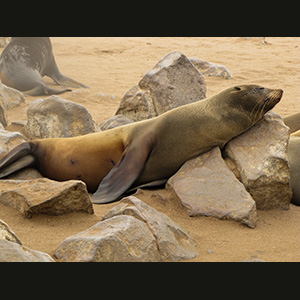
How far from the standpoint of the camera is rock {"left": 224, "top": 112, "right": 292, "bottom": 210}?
464cm

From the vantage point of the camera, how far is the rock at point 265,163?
Result: 15.2ft

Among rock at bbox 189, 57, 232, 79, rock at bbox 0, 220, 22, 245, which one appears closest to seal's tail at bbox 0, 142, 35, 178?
rock at bbox 0, 220, 22, 245

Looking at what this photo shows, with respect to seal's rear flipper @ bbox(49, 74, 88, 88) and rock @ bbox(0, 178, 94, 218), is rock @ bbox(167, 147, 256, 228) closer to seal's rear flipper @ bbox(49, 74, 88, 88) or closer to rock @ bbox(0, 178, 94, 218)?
rock @ bbox(0, 178, 94, 218)

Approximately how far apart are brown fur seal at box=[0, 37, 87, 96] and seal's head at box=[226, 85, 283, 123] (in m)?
5.12

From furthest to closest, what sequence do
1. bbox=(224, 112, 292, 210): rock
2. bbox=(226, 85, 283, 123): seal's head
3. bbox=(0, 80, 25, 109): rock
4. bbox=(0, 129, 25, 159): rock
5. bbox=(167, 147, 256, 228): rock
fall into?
bbox=(0, 80, 25, 109): rock < bbox=(0, 129, 25, 159): rock < bbox=(226, 85, 283, 123): seal's head < bbox=(224, 112, 292, 210): rock < bbox=(167, 147, 256, 228): rock

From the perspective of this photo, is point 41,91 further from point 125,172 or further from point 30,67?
point 125,172

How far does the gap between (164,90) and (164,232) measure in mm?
3478

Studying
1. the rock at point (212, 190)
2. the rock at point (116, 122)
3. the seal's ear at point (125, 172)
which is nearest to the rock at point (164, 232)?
the rock at point (212, 190)

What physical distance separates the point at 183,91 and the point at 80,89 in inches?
133

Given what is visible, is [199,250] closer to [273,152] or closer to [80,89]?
[273,152]

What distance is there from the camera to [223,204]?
14.2 ft

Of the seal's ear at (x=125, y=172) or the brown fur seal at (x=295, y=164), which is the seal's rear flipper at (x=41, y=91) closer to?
the seal's ear at (x=125, y=172)

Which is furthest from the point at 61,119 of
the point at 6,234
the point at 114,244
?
the point at 114,244

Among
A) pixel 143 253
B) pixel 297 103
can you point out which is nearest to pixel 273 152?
pixel 143 253
